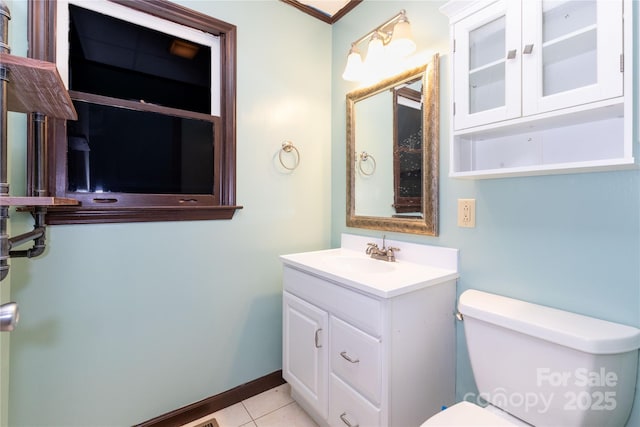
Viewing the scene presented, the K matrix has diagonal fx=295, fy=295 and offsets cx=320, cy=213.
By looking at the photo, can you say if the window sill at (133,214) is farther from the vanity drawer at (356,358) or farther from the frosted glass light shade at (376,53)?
the frosted glass light shade at (376,53)

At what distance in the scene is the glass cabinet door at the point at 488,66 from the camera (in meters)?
1.03

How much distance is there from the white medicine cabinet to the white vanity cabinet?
600 millimetres

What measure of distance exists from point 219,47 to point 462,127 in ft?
4.61

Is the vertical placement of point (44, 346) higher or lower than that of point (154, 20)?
lower

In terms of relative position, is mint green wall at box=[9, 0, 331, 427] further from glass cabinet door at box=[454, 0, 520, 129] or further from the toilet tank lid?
the toilet tank lid

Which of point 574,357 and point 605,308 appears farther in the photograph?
point 605,308

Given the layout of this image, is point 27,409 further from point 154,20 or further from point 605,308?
point 605,308

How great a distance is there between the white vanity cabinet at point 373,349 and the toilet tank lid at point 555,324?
0.19 m

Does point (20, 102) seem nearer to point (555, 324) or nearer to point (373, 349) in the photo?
point (373, 349)

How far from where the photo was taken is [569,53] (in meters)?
0.96

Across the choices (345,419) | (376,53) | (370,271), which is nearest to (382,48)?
(376,53)

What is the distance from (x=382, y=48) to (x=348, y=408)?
5.84ft

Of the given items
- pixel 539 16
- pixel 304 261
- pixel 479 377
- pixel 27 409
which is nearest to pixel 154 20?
pixel 304 261

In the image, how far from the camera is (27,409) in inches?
48.1
